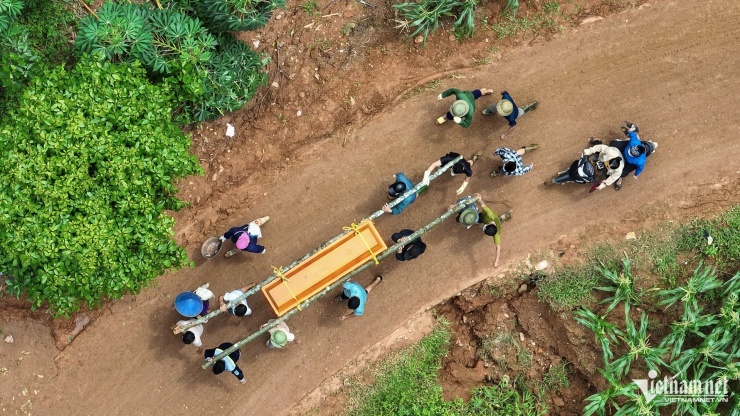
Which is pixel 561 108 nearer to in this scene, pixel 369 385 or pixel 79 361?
pixel 369 385

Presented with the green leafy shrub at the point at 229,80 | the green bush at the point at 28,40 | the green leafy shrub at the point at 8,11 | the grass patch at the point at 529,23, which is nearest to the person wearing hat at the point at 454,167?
the grass patch at the point at 529,23

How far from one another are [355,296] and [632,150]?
4.79 m

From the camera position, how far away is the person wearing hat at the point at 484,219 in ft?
26.8

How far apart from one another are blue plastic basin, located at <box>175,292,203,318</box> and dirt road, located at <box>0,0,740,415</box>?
0.63 meters

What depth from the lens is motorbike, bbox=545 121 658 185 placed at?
8.40 meters

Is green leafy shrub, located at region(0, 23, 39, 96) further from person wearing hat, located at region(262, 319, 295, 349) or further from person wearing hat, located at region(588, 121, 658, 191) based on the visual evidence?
person wearing hat, located at region(588, 121, 658, 191)

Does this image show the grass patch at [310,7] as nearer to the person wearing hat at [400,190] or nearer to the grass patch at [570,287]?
the person wearing hat at [400,190]

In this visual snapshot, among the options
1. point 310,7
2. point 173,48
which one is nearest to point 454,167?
point 310,7

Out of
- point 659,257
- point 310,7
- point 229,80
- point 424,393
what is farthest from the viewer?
point 310,7

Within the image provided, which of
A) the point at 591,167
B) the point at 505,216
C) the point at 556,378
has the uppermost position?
the point at 591,167

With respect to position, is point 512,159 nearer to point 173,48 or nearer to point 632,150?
point 632,150

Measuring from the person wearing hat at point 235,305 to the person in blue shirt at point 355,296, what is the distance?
1553mm

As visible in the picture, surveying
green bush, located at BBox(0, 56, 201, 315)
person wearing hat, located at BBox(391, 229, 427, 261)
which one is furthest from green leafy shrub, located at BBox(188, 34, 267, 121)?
person wearing hat, located at BBox(391, 229, 427, 261)

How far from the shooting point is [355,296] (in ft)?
27.3
